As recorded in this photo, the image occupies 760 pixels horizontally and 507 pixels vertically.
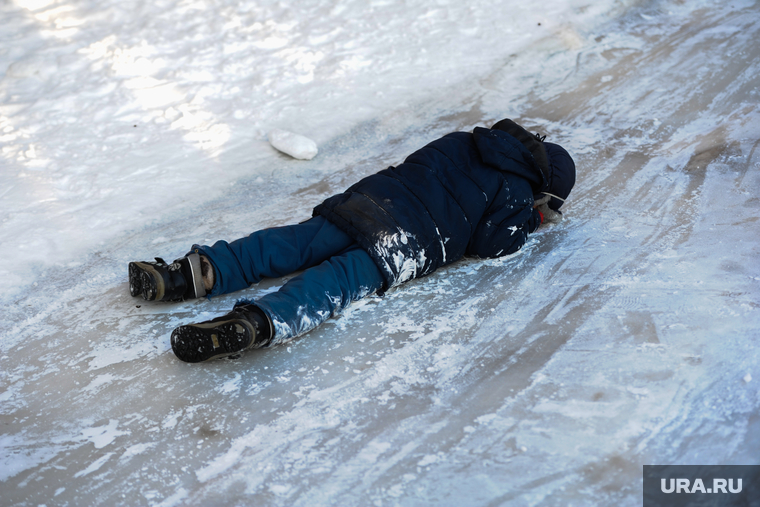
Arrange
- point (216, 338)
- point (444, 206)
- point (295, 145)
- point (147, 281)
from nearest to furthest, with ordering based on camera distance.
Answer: point (216, 338) < point (147, 281) < point (444, 206) < point (295, 145)

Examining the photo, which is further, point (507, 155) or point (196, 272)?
point (507, 155)

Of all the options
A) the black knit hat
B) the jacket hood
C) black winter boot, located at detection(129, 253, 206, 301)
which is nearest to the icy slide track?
black winter boot, located at detection(129, 253, 206, 301)

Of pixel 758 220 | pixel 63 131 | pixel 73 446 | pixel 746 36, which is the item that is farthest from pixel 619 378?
pixel 746 36

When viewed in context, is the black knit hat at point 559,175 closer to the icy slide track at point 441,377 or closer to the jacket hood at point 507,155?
the jacket hood at point 507,155

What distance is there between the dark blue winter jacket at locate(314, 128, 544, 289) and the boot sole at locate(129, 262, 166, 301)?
63 cm

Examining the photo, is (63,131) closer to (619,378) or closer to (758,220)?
(619,378)

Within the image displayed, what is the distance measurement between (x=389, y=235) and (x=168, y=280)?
0.80 metres

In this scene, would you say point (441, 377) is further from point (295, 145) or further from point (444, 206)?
point (295, 145)

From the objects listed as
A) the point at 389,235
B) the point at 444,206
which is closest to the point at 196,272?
the point at 389,235

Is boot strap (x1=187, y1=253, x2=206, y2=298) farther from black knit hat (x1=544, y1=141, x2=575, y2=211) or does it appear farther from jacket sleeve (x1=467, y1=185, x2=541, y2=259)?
black knit hat (x1=544, y1=141, x2=575, y2=211)

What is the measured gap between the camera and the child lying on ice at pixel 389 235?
2.03 metres

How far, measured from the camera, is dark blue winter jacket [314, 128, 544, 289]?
82.4 inches

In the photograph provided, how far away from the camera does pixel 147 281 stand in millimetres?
2070

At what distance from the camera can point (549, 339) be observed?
6.44 ft
